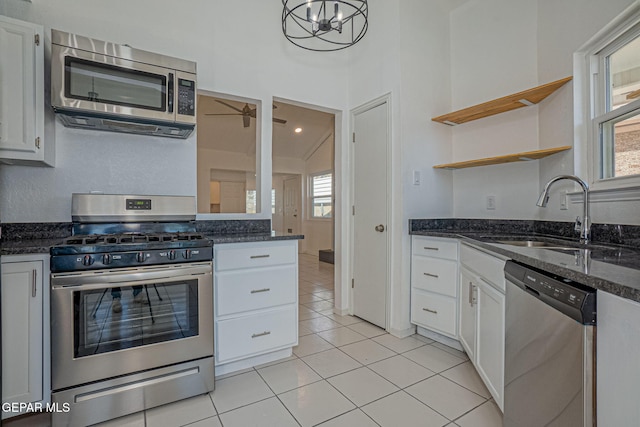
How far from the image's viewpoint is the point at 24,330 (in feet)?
4.95

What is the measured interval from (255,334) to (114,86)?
1830mm

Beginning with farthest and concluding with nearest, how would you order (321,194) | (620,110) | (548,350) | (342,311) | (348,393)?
1. (321,194)
2. (342,311)
3. (348,393)
4. (620,110)
5. (548,350)

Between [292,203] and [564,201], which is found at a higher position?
[292,203]

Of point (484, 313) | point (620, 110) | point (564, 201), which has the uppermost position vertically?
point (620, 110)

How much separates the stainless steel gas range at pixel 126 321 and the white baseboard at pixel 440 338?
1.78 metres

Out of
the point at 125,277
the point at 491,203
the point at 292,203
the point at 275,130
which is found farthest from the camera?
the point at 292,203

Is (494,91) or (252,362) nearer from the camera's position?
(252,362)

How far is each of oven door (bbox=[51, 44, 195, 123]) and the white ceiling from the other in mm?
3045

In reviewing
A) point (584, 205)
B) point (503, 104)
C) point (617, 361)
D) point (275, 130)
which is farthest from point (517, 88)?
point (275, 130)

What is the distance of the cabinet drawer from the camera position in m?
2.37

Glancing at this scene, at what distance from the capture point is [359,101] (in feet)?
10.1

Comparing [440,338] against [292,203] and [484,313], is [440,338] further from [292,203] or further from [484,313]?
[292,203]

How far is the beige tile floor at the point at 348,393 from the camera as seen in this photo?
5.25 ft

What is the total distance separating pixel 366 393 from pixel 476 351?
2.43 ft
